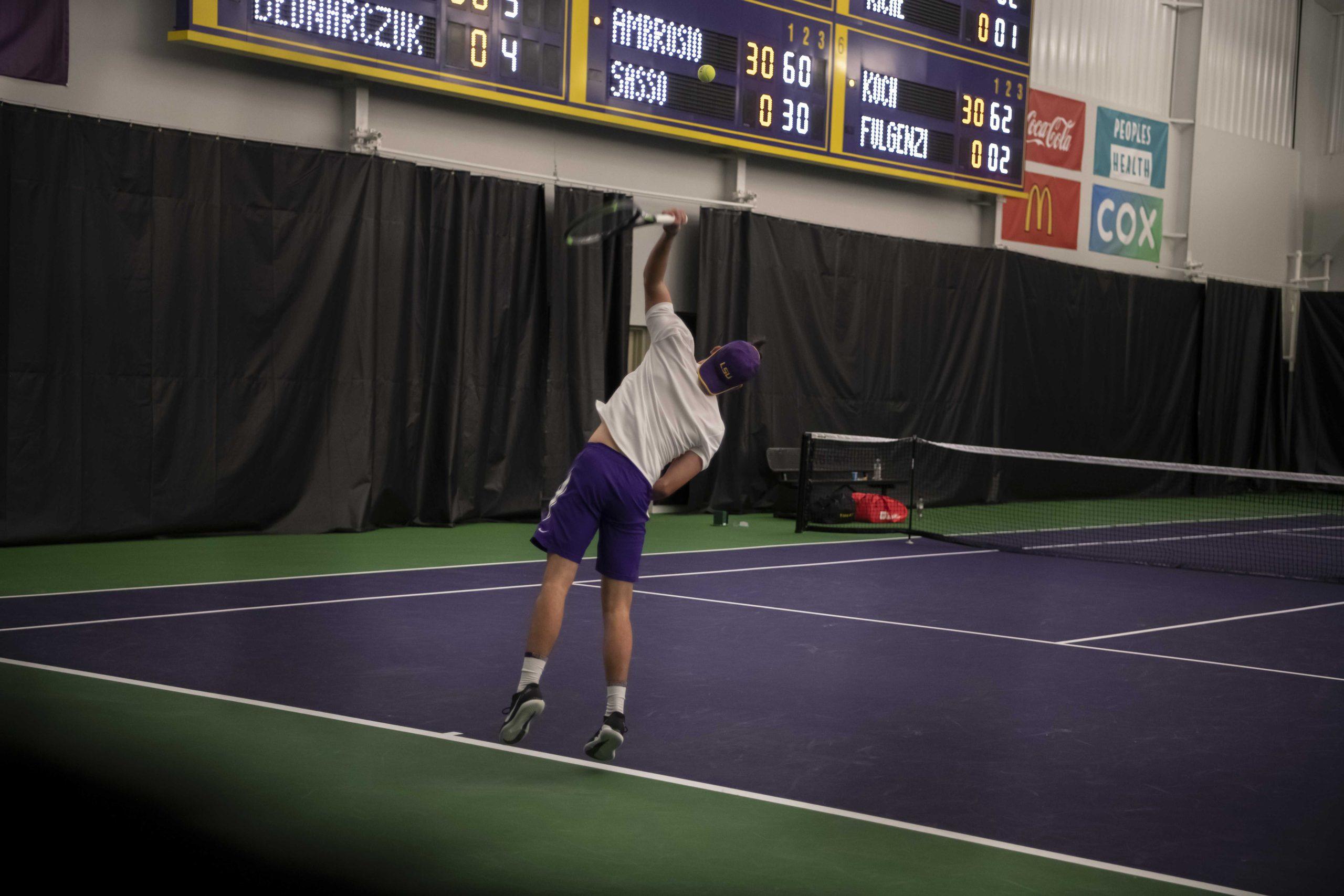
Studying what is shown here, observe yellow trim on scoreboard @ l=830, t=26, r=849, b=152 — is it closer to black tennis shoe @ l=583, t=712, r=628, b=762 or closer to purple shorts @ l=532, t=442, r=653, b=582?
purple shorts @ l=532, t=442, r=653, b=582

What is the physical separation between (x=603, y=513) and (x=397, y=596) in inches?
137

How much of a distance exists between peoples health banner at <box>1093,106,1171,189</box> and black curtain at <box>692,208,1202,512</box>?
4.76ft

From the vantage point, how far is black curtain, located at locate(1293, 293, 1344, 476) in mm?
19578

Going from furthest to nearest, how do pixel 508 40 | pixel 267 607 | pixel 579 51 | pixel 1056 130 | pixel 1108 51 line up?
pixel 1108 51 → pixel 1056 130 → pixel 579 51 → pixel 508 40 → pixel 267 607

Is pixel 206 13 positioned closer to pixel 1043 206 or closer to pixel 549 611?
pixel 549 611

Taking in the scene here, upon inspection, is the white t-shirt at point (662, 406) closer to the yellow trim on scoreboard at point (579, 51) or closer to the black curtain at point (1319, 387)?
the yellow trim on scoreboard at point (579, 51)

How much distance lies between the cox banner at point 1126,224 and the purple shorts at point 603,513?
14644mm

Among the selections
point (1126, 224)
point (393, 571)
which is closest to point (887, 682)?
point (393, 571)

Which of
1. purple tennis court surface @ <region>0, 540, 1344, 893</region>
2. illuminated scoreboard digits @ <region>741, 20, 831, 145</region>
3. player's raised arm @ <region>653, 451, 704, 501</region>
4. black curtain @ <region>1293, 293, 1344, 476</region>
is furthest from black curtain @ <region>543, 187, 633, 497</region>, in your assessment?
black curtain @ <region>1293, 293, 1344, 476</region>

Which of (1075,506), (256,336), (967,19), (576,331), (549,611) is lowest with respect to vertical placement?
(1075,506)

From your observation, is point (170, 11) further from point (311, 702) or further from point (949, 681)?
point (949, 681)

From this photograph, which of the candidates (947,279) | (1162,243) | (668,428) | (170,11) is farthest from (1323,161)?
(668,428)

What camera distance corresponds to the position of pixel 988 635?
23.0 ft

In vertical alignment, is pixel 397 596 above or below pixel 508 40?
below
